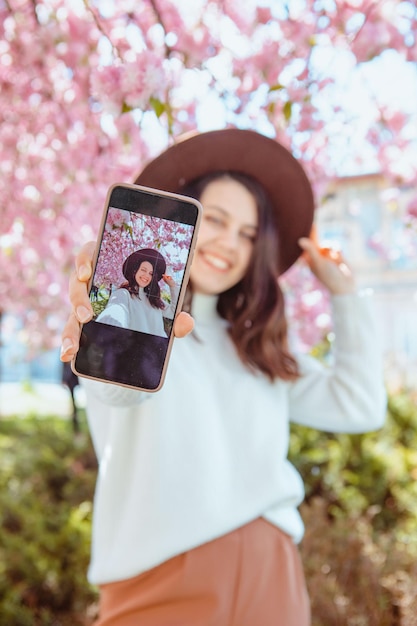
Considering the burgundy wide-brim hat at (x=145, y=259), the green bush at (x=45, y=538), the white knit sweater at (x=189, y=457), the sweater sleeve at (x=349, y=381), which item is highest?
the burgundy wide-brim hat at (x=145, y=259)

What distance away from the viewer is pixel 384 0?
5.94 ft

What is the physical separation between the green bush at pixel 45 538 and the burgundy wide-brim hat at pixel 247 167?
175 centimetres

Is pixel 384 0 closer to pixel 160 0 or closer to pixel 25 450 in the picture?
pixel 160 0

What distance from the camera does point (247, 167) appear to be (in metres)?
1.53

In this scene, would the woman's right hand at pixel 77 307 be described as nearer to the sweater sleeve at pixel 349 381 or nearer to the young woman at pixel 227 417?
the young woman at pixel 227 417

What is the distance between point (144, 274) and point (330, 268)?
88 centimetres

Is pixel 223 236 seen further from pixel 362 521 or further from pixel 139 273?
pixel 362 521

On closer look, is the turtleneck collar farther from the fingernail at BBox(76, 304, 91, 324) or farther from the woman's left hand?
the fingernail at BBox(76, 304, 91, 324)

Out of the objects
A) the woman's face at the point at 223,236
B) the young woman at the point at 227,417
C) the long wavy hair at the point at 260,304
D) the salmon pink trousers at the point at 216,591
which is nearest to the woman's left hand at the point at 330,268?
the young woman at the point at 227,417

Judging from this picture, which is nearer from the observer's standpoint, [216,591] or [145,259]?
[145,259]

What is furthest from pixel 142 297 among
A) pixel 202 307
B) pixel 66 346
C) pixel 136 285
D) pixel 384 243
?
pixel 384 243

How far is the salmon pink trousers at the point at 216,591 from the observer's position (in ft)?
3.96

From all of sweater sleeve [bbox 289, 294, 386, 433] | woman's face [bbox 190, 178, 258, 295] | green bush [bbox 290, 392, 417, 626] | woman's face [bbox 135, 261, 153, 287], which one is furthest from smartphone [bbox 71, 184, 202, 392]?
green bush [bbox 290, 392, 417, 626]

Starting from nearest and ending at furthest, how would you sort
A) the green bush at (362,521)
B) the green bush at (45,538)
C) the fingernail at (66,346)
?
the fingernail at (66,346), the green bush at (362,521), the green bush at (45,538)
